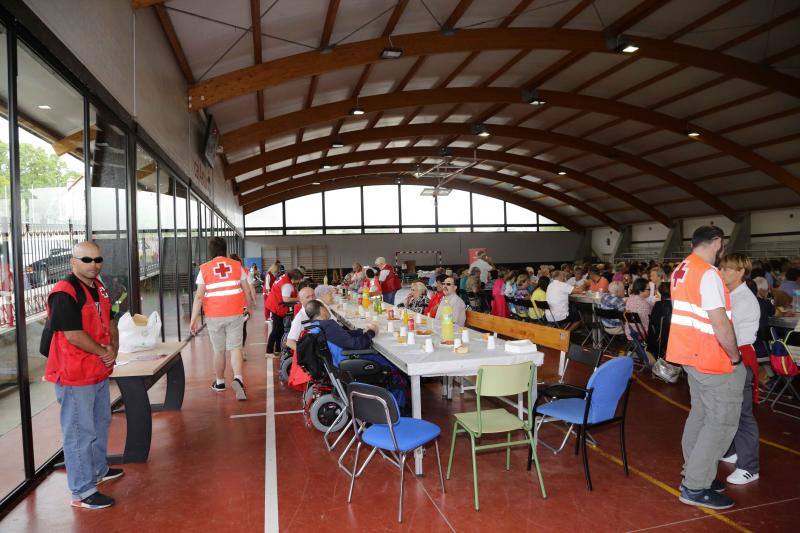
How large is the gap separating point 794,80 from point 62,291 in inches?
544

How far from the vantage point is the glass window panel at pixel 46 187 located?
134 inches

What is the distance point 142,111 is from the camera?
544 centimetres

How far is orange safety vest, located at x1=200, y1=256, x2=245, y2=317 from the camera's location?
5.36 meters

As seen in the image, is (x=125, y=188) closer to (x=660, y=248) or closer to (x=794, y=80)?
(x=794, y=80)

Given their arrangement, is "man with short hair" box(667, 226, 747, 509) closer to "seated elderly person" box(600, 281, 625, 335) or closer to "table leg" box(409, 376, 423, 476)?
"table leg" box(409, 376, 423, 476)

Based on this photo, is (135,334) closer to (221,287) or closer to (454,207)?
(221,287)

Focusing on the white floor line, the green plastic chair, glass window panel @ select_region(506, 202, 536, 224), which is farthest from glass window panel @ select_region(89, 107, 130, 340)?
glass window panel @ select_region(506, 202, 536, 224)

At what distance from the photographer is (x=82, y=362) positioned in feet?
9.27

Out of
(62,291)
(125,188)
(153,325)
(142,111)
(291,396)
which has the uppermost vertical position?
(142,111)

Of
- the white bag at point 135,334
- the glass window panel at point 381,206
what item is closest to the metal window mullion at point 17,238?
the white bag at point 135,334

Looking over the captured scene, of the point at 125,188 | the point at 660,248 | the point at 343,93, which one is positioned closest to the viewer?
the point at 125,188

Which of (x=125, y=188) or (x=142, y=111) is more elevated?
(x=142, y=111)

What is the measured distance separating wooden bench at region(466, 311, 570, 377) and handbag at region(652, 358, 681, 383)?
119 cm

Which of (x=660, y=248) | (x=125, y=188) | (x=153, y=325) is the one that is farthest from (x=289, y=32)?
(x=660, y=248)
